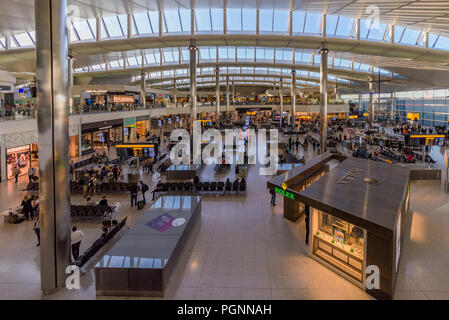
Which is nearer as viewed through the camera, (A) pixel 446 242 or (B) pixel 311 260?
(B) pixel 311 260

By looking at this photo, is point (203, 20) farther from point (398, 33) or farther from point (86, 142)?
point (86, 142)

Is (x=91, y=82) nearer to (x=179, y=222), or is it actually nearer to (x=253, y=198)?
(x=253, y=198)

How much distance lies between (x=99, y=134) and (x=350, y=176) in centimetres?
2232

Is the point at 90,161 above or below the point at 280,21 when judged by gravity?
below

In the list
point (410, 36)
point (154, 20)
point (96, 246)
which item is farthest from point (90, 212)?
point (410, 36)

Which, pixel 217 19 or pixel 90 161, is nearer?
pixel 90 161

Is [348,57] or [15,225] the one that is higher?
[348,57]

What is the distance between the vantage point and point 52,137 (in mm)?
6504

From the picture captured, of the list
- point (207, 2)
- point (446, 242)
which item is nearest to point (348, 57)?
point (207, 2)

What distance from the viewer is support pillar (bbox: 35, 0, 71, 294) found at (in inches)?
247

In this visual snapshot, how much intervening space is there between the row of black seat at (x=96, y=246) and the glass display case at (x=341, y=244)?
5.73 m

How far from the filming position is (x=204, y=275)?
23.9ft
